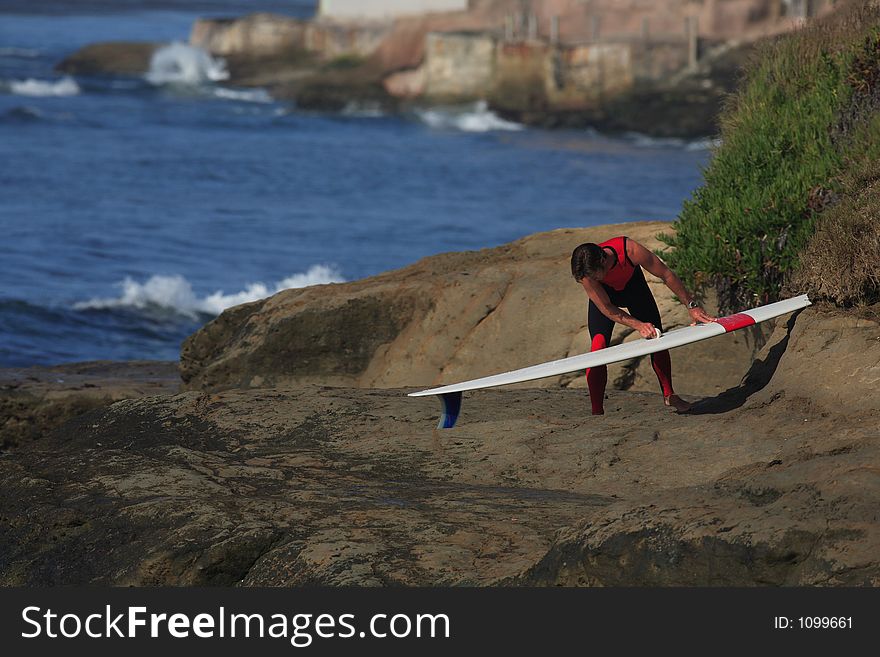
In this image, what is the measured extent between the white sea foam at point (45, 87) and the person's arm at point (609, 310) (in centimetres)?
5578

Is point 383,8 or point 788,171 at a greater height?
point 788,171

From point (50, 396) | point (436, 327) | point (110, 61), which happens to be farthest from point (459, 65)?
point (436, 327)

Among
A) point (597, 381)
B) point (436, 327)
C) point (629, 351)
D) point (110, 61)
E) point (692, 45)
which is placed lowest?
point (110, 61)

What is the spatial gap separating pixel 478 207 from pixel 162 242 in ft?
28.6

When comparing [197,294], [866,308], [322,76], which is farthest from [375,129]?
[866,308]

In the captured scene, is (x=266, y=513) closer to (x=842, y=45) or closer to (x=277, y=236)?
(x=842, y=45)

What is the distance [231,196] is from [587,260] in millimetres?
27027

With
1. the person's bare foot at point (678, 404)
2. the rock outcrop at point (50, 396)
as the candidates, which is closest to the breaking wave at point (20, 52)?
the rock outcrop at point (50, 396)

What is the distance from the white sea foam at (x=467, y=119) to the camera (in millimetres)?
52000

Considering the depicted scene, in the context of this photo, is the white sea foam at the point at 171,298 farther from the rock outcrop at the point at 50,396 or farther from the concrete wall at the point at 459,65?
the concrete wall at the point at 459,65

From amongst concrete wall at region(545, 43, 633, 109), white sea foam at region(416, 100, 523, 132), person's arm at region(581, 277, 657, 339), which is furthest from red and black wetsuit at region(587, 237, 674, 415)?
concrete wall at region(545, 43, 633, 109)

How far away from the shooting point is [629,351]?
8805 millimetres

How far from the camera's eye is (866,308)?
849 centimetres

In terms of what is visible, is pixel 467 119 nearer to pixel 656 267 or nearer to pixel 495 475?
pixel 656 267
